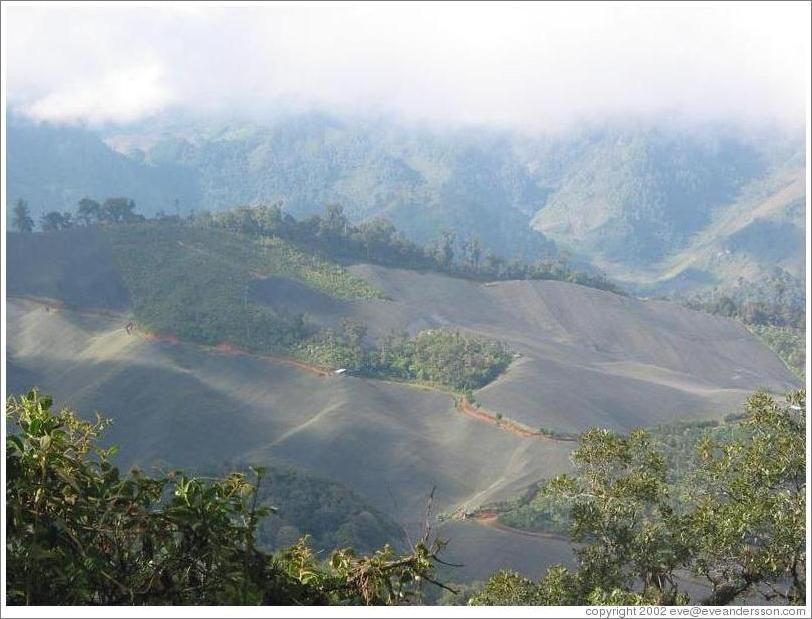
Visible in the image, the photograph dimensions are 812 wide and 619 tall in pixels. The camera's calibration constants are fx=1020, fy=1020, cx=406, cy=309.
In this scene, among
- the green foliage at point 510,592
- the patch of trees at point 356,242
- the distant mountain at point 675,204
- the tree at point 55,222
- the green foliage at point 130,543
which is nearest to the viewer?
the green foliage at point 130,543

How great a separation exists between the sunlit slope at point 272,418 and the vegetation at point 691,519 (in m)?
17.4

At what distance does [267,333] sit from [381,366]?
416 cm

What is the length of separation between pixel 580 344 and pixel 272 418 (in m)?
19.1

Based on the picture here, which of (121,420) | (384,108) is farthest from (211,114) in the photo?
(121,420)

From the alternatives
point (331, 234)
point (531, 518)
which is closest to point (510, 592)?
point (531, 518)

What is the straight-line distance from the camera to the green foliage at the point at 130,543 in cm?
233

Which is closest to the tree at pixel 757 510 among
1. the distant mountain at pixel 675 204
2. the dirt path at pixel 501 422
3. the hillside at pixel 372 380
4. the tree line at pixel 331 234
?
the hillside at pixel 372 380

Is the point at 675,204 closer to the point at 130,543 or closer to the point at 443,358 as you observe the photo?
the point at 443,358

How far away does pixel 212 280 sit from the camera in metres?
37.7

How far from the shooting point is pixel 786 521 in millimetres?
4434

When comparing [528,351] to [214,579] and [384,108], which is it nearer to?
[214,579]

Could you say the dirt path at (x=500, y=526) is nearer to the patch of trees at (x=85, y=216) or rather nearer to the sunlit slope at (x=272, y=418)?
the sunlit slope at (x=272, y=418)

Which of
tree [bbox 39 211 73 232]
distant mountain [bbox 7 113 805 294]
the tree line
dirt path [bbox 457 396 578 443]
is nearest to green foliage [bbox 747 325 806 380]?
the tree line

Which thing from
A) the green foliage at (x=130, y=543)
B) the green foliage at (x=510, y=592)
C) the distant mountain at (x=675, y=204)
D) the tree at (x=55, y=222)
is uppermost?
the green foliage at (x=130, y=543)
